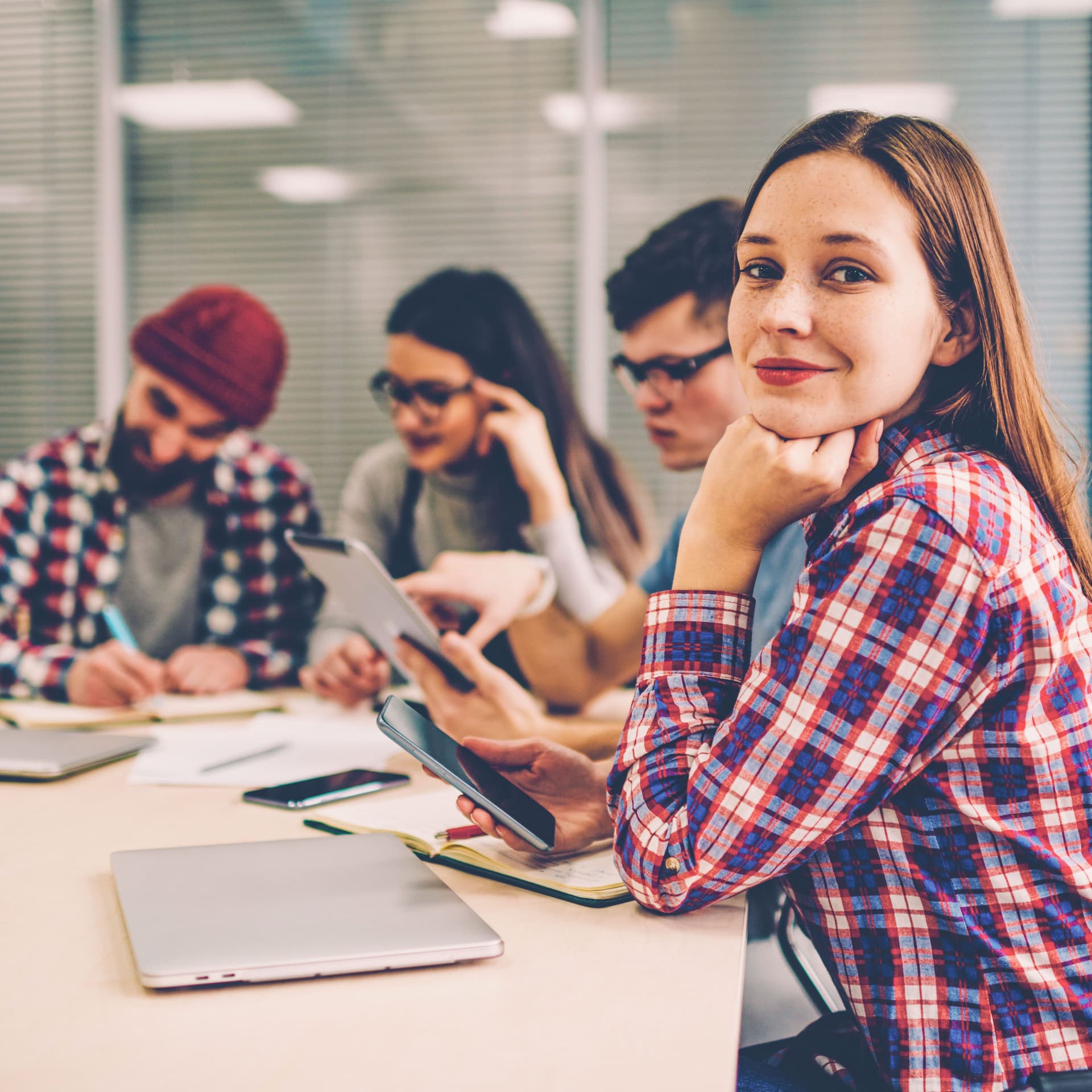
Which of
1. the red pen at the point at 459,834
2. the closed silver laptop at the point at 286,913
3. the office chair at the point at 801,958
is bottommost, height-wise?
the office chair at the point at 801,958

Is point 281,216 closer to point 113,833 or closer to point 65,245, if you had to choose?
point 65,245

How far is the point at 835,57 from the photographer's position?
100 inches

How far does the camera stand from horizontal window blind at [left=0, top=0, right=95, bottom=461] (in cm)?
291

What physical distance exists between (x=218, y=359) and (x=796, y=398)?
143 cm

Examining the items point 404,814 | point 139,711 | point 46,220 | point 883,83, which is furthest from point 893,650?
point 46,220

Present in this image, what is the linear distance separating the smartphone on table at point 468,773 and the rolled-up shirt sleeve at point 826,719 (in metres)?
0.10

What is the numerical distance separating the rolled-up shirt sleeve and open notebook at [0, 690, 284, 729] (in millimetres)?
960

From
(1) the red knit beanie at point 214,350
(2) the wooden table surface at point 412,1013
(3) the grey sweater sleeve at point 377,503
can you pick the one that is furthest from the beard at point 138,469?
(2) the wooden table surface at point 412,1013

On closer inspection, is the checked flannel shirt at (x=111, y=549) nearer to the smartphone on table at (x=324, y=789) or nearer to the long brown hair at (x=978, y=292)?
the smartphone on table at (x=324, y=789)

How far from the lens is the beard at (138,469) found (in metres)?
1.98

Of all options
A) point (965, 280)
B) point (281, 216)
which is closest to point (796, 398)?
point (965, 280)

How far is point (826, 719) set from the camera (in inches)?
25.4

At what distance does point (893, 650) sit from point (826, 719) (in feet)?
0.20

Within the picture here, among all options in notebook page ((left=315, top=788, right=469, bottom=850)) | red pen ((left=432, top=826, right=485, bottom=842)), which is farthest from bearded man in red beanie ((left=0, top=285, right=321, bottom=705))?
red pen ((left=432, top=826, right=485, bottom=842))
